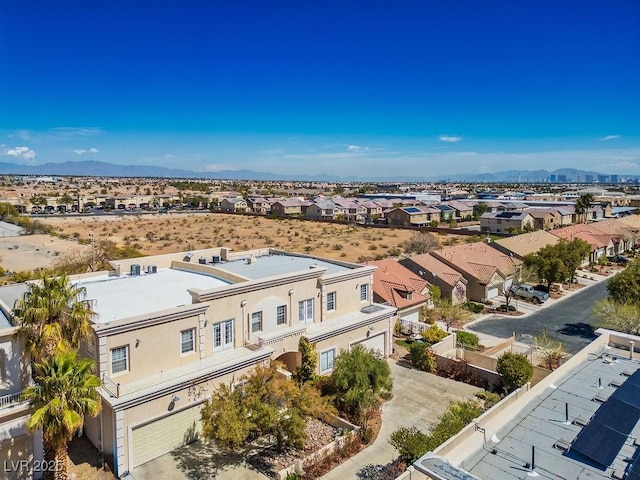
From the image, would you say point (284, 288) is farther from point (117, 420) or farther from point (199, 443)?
point (117, 420)

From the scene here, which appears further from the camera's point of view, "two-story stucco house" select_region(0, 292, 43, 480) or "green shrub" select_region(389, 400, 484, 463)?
"green shrub" select_region(389, 400, 484, 463)

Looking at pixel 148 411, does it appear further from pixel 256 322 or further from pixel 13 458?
pixel 256 322

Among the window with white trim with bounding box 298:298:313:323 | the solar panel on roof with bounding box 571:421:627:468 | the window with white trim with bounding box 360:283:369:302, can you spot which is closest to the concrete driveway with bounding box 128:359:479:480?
the window with white trim with bounding box 298:298:313:323

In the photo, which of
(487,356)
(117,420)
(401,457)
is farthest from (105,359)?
(487,356)

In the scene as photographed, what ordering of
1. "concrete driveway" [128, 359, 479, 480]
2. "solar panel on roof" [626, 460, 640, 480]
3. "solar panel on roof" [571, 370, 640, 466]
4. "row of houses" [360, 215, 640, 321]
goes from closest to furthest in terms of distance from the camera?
"solar panel on roof" [626, 460, 640, 480] → "solar panel on roof" [571, 370, 640, 466] → "concrete driveway" [128, 359, 479, 480] → "row of houses" [360, 215, 640, 321]

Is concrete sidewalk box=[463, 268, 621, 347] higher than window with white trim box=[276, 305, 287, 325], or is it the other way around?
window with white trim box=[276, 305, 287, 325]

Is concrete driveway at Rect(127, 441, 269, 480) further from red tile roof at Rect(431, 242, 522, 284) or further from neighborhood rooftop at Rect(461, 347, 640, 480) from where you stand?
red tile roof at Rect(431, 242, 522, 284)

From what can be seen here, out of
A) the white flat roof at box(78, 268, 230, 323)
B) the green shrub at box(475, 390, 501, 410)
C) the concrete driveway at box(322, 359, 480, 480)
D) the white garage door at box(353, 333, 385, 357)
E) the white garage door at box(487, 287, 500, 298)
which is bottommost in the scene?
the concrete driveway at box(322, 359, 480, 480)

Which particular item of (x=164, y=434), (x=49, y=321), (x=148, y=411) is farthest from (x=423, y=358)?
(x=49, y=321)
